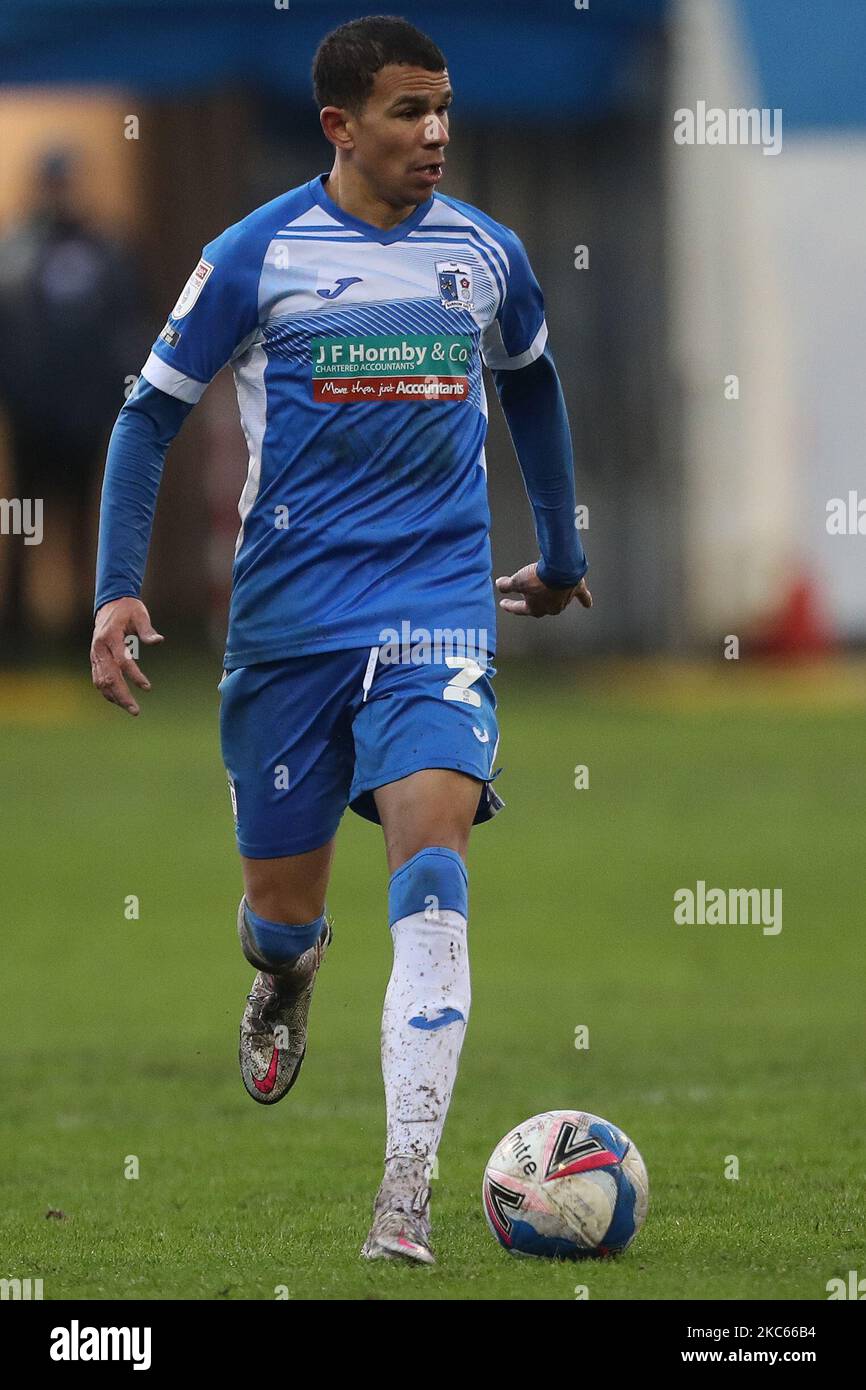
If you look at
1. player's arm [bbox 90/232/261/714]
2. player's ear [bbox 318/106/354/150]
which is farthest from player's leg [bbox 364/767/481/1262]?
player's ear [bbox 318/106/354/150]

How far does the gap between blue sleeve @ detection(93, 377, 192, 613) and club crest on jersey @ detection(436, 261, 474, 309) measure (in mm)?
642

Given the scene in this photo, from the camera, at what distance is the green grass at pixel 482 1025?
18.7 ft

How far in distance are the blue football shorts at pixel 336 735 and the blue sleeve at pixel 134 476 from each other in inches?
16.3

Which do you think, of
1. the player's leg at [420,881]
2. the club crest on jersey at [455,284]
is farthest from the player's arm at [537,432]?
the player's leg at [420,881]

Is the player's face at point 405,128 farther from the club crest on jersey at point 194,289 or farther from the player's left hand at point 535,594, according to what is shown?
the player's left hand at point 535,594

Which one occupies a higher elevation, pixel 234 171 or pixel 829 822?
pixel 234 171

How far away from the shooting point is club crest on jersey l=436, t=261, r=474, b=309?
6059mm

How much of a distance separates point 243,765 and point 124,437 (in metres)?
0.84

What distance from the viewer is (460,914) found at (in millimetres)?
5617

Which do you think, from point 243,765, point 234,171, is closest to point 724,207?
point 234,171

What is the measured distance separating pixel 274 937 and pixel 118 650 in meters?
1.20

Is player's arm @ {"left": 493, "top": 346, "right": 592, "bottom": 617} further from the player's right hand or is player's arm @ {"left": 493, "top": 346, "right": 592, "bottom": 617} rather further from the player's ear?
the player's right hand
